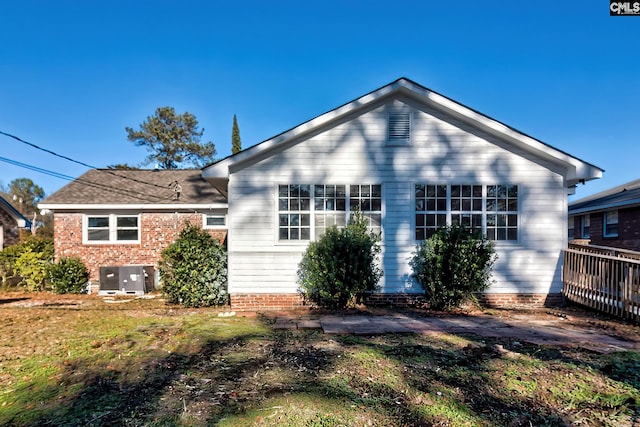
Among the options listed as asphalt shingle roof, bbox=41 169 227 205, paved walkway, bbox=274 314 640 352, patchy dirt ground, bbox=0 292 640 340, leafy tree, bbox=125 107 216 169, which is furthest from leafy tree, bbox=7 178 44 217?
paved walkway, bbox=274 314 640 352

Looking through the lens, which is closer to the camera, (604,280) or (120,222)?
(604,280)

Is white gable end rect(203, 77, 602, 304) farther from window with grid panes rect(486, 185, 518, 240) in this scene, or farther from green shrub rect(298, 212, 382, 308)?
green shrub rect(298, 212, 382, 308)

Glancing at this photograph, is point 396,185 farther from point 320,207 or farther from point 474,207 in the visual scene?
point 474,207

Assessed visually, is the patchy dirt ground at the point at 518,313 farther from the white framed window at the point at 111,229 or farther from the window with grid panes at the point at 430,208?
the white framed window at the point at 111,229

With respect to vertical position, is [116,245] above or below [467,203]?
below

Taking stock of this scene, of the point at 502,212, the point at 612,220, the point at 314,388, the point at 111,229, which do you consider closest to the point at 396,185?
the point at 502,212

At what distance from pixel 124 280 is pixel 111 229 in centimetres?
233

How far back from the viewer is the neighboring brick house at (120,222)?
42.4ft

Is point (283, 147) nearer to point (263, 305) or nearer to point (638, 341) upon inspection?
point (263, 305)

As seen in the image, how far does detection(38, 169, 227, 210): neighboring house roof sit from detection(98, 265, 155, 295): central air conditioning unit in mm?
2371

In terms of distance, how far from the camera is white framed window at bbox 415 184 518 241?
28.1 feet

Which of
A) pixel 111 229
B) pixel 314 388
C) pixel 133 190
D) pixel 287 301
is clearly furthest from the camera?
pixel 133 190

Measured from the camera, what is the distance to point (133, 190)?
14.6 m

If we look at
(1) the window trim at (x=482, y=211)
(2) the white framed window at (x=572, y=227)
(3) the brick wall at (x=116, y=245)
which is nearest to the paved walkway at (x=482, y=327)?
(1) the window trim at (x=482, y=211)
